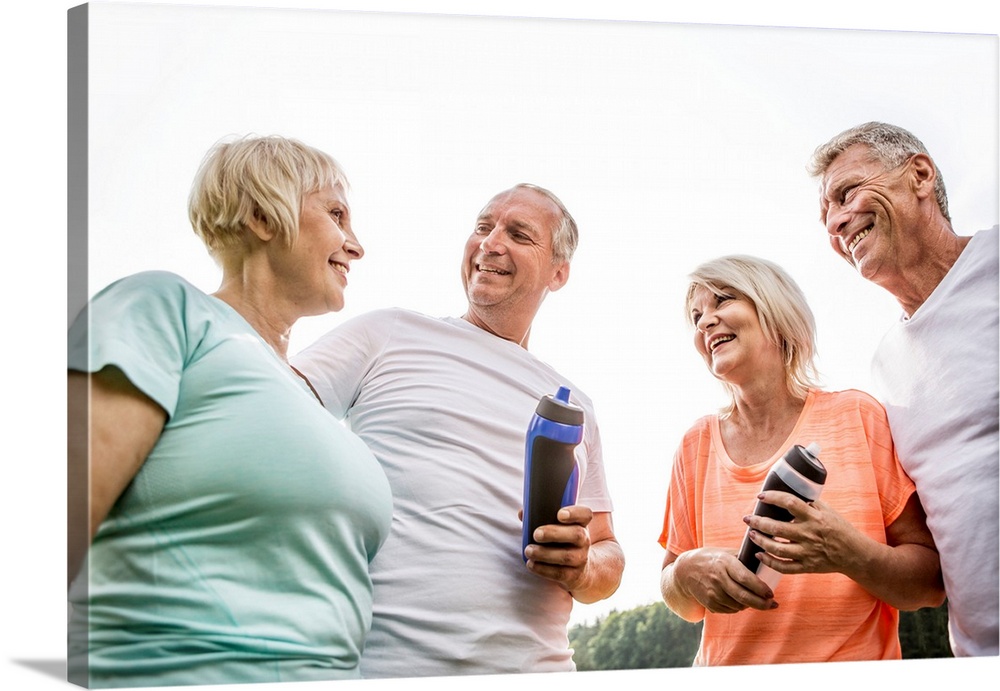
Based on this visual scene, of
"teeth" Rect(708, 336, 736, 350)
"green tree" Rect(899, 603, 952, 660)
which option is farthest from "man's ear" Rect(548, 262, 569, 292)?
"green tree" Rect(899, 603, 952, 660)

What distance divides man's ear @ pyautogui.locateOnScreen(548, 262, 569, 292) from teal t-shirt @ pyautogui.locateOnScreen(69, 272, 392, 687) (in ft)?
2.22

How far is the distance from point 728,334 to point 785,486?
0.38m

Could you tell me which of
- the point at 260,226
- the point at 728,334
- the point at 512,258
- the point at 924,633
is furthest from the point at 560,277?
the point at 924,633

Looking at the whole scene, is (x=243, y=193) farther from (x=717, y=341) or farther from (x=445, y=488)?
(x=717, y=341)

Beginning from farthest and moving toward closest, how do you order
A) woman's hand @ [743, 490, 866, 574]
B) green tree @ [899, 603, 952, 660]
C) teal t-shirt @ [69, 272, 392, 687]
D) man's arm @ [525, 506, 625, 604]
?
green tree @ [899, 603, 952, 660]
woman's hand @ [743, 490, 866, 574]
man's arm @ [525, 506, 625, 604]
teal t-shirt @ [69, 272, 392, 687]

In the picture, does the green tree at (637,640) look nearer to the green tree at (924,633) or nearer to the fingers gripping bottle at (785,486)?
the fingers gripping bottle at (785,486)

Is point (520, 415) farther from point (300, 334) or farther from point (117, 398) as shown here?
A: point (117, 398)

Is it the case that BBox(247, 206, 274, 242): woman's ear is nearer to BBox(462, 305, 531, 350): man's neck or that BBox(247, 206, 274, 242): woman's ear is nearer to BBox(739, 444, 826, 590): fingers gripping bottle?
BBox(462, 305, 531, 350): man's neck

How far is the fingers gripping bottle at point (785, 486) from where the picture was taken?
3105 mm

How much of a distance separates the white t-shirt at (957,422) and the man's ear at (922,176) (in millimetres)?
185

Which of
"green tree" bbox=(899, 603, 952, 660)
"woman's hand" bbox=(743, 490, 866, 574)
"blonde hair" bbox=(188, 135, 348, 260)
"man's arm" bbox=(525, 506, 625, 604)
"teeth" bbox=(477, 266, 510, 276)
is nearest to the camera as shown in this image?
"blonde hair" bbox=(188, 135, 348, 260)

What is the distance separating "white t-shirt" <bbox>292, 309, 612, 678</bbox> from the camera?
9.23 ft

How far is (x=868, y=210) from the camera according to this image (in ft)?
10.7

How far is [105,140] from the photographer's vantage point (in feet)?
8.77
